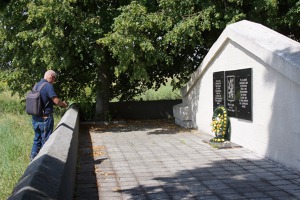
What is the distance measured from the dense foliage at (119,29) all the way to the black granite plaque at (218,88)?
1853 mm

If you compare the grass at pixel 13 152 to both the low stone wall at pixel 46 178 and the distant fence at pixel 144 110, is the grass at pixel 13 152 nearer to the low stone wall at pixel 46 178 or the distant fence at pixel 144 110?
the low stone wall at pixel 46 178

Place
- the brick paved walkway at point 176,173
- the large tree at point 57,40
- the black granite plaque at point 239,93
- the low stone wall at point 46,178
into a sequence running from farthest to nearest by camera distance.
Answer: the large tree at point 57,40 → the black granite plaque at point 239,93 → the brick paved walkway at point 176,173 → the low stone wall at point 46,178

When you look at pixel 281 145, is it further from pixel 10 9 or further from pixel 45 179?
pixel 10 9

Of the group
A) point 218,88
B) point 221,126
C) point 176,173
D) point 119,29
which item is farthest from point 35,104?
point 218,88

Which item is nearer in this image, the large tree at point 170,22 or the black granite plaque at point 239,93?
the black granite plaque at point 239,93

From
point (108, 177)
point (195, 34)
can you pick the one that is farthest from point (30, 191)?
point (195, 34)

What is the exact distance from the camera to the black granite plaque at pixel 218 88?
1026cm

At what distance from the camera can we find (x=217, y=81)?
10.6m

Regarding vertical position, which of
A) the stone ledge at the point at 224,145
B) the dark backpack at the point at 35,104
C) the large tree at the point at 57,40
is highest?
the large tree at the point at 57,40

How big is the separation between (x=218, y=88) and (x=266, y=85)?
9.01 feet

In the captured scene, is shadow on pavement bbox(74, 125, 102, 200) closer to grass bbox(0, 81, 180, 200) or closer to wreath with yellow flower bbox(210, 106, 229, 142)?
grass bbox(0, 81, 180, 200)

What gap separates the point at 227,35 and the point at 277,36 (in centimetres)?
169

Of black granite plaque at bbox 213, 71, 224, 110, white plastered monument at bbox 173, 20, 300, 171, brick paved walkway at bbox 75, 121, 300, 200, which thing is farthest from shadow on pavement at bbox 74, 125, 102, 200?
black granite plaque at bbox 213, 71, 224, 110

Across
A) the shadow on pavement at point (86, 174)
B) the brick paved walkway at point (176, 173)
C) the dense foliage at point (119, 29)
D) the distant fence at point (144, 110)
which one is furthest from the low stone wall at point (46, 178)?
the distant fence at point (144, 110)
